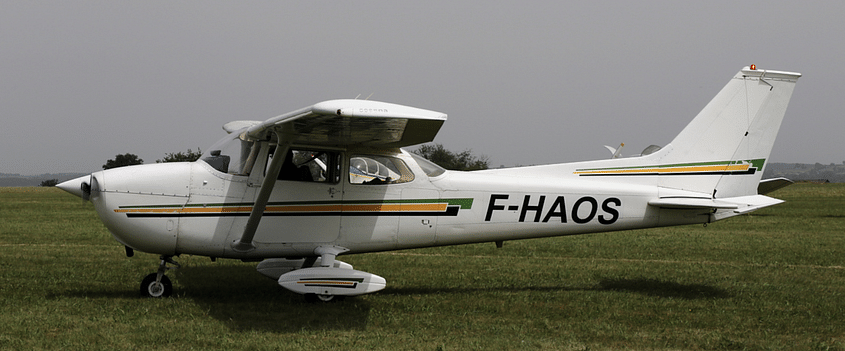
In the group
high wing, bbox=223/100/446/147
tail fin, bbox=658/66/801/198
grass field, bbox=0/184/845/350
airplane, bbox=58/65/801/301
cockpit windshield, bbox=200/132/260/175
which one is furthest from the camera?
tail fin, bbox=658/66/801/198

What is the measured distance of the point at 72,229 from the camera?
50.8ft

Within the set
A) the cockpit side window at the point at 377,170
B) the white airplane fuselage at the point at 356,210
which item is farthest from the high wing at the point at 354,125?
the white airplane fuselage at the point at 356,210

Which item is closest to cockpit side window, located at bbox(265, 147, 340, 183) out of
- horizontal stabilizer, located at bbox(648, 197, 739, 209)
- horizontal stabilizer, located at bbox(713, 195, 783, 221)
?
horizontal stabilizer, located at bbox(648, 197, 739, 209)

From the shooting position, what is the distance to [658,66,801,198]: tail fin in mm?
8094

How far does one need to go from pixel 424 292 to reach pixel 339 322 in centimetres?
187

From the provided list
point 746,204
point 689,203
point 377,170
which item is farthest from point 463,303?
point 746,204

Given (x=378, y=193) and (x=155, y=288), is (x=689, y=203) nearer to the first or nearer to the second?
(x=378, y=193)

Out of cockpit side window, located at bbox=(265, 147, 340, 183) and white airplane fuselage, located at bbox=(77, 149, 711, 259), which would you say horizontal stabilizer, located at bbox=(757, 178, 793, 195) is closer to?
white airplane fuselage, located at bbox=(77, 149, 711, 259)

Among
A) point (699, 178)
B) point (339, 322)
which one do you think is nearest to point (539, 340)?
point (339, 322)

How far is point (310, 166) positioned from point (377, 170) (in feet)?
2.39

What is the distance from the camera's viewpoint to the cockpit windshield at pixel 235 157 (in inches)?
283

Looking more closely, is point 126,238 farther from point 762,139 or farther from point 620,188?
point 762,139

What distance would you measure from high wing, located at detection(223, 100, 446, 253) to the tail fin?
3547mm

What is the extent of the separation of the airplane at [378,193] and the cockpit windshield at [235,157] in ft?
0.05
